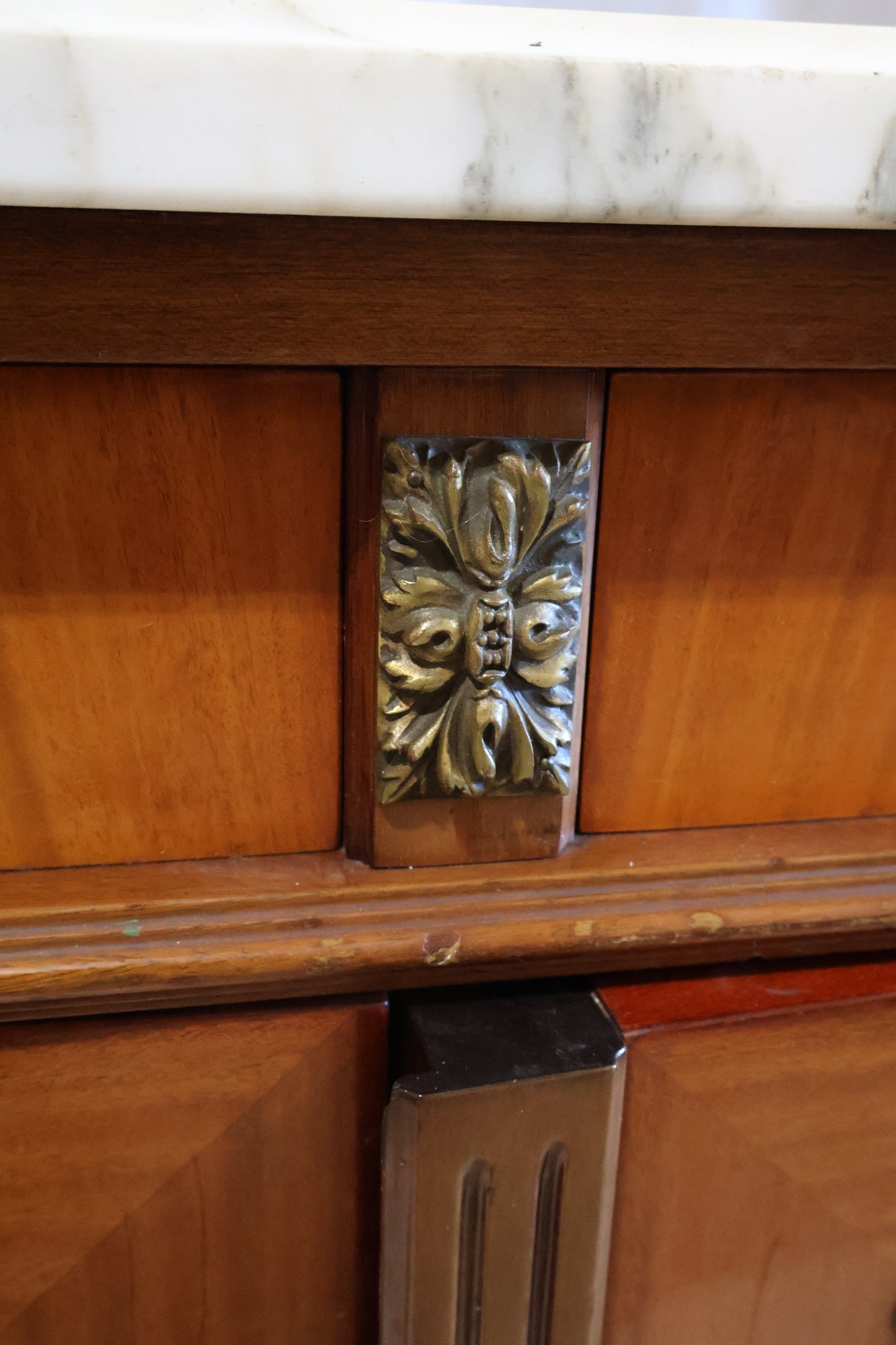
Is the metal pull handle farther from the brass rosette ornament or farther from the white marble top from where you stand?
the white marble top

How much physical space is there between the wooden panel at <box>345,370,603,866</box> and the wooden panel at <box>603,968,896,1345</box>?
0.08 meters

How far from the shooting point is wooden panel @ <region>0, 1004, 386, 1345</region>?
305 mm

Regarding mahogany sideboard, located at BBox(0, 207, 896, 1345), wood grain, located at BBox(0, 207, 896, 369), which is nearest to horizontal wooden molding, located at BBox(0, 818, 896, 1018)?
mahogany sideboard, located at BBox(0, 207, 896, 1345)

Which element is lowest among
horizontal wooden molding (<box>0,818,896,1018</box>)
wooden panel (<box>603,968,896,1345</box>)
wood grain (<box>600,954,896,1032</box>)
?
wooden panel (<box>603,968,896,1345</box>)

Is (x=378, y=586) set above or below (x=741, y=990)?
above

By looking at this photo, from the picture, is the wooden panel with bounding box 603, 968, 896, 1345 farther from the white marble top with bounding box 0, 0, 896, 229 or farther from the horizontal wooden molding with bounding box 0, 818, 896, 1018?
the white marble top with bounding box 0, 0, 896, 229

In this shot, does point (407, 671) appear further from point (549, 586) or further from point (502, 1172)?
point (502, 1172)

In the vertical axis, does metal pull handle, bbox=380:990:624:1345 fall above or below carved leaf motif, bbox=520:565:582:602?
below

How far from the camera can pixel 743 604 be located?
0.31 metres

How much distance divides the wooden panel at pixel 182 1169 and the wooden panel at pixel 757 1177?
10 cm

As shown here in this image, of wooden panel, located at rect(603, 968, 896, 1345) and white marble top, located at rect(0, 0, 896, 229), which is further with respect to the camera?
wooden panel, located at rect(603, 968, 896, 1345)

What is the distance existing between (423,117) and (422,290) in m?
0.04

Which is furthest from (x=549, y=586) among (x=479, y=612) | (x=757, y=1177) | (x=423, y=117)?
(x=757, y=1177)

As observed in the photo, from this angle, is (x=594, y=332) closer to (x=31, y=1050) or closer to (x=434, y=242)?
(x=434, y=242)
